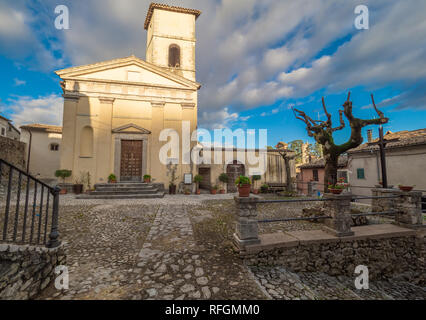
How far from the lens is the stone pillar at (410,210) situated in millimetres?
5102

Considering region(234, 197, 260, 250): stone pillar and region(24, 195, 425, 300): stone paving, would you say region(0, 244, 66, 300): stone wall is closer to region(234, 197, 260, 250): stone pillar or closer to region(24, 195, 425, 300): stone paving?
region(24, 195, 425, 300): stone paving

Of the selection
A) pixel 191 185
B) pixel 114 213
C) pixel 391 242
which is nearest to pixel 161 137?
pixel 191 185

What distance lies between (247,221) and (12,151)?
72.7ft

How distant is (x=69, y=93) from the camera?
12.2 metres

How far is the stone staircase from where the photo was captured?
10487 millimetres

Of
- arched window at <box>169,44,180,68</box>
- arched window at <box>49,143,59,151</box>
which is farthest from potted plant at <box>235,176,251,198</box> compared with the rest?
arched window at <box>49,143,59,151</box>

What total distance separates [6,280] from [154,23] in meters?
21.2

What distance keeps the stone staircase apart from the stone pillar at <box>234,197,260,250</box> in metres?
8.11

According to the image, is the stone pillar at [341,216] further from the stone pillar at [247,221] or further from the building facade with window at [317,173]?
the building facade with window at [317,173]

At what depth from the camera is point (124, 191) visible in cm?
1114

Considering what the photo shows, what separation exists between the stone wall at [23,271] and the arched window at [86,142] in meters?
11.7

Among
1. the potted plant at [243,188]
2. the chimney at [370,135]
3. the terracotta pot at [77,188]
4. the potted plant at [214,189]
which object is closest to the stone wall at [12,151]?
the terracotta pot at [77,188]

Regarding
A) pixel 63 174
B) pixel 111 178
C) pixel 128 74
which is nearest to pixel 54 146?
pixel 63 174
